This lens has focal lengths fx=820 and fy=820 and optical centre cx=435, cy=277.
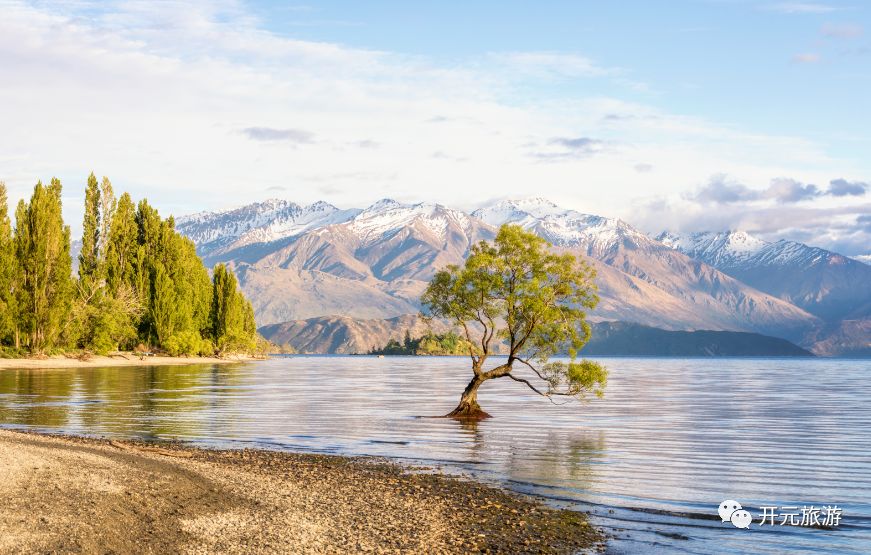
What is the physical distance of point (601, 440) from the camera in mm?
51094

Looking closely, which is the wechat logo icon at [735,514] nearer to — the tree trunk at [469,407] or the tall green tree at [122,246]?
the tree trunk at [469,407]

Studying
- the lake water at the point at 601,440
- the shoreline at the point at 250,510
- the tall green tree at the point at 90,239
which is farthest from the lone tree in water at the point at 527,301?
the tall green tree at the point at 90,239

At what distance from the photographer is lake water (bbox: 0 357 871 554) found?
1079 inches

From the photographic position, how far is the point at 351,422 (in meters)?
61.0

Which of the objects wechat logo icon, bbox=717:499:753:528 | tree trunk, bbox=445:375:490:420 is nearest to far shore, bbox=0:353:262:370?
tree trunk, bbox=445:375:490:420

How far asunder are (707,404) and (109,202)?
405 ft

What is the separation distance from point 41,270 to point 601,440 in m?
106

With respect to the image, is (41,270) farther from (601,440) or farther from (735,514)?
(735,514)

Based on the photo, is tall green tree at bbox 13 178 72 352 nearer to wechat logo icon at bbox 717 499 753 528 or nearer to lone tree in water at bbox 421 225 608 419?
lone tree in water at bbox 421 225 608 419

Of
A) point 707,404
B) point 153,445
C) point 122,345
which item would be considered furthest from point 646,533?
point 122,345

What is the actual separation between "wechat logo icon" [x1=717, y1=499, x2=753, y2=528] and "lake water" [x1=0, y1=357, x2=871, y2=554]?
1.17ft

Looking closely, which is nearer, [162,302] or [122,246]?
[122,246]

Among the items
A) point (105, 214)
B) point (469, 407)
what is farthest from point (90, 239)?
point (469, 407)

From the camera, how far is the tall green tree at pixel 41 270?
127812 millimetres
